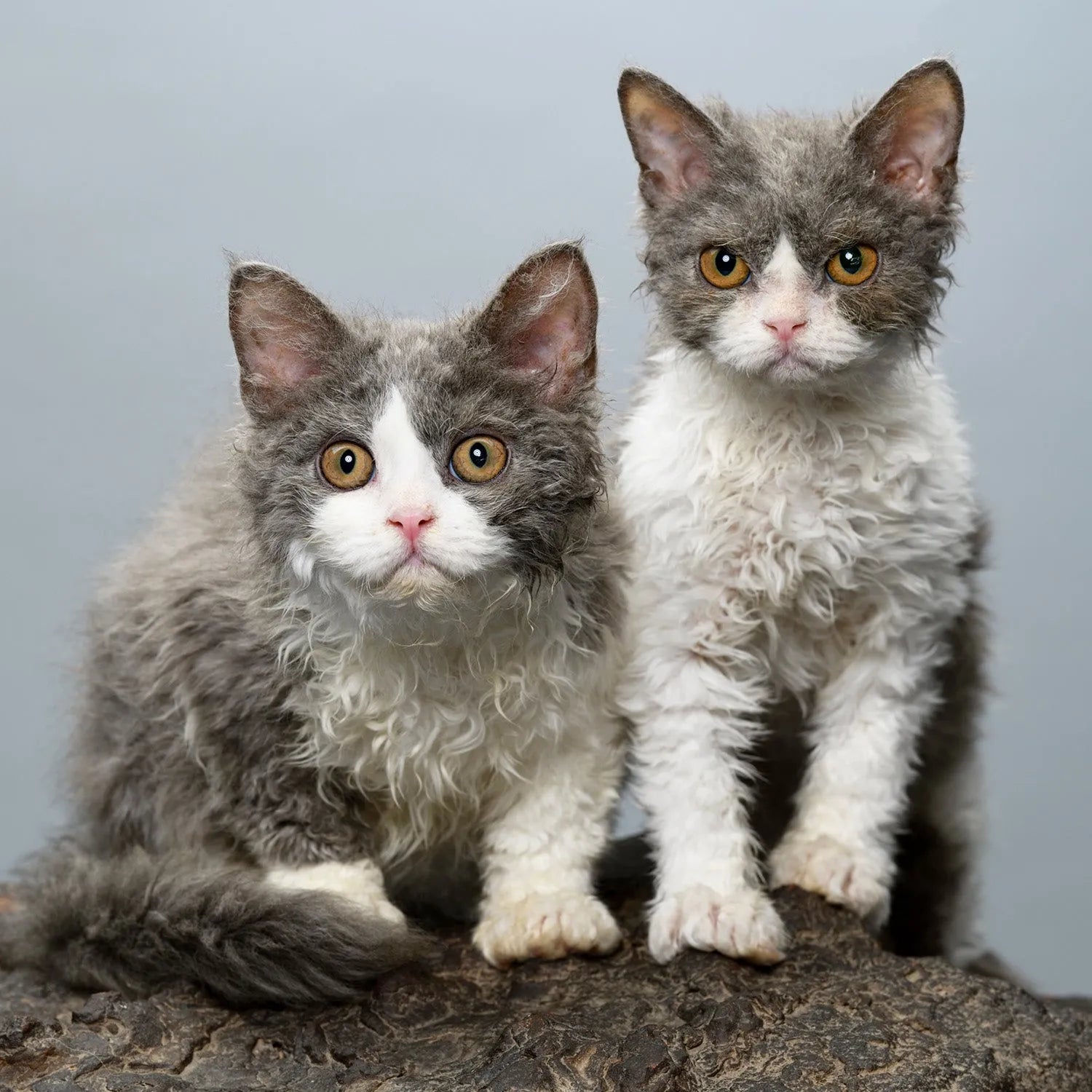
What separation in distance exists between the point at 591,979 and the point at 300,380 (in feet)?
3.12

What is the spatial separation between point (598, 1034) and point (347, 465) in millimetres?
806

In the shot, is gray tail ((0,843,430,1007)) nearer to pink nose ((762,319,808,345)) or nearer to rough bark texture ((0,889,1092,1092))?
rough bark texture ((0,889,1092,1092))

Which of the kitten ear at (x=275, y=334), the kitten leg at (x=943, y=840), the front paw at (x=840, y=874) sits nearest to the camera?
the kitten ear at (x=275, y=334)

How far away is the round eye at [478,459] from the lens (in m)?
1.96

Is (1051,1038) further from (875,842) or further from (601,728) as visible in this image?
(601,728)

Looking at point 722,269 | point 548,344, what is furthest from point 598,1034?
point 722,269

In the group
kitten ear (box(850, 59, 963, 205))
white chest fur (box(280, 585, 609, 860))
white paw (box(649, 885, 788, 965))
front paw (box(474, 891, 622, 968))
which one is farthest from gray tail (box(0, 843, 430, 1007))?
kitten ear (box(850, 59, 963, 205))

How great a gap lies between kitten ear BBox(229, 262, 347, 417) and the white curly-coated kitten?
0.50 m

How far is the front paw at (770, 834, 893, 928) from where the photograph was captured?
2359 millimetres

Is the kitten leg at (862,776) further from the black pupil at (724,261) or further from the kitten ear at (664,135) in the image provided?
the kitten ear at (664,135)

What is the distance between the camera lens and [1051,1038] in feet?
6.94

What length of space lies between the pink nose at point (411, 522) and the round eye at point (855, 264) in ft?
2.13

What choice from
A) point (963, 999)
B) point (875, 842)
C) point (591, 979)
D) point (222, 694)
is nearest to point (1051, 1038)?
point (963, 999)

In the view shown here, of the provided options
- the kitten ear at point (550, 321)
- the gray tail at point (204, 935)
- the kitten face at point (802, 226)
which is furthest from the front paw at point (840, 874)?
the kitten ear at point (550, 321)
